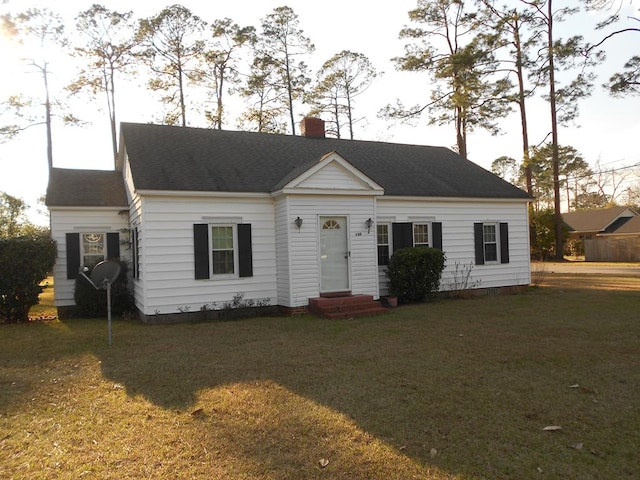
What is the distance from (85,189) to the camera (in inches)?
549

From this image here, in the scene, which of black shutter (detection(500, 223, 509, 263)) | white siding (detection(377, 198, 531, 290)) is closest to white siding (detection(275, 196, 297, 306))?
white siding (detection(377, 198, 531, 290))

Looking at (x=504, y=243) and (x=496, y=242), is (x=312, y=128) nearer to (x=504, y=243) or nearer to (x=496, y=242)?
(x=496, y=242)

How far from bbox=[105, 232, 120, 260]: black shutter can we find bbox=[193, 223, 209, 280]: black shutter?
11.1ft

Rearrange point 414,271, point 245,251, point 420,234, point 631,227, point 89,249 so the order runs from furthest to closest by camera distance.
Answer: point 631,227 → point 420,234 → point 89,249 → point 414,271 → point 245,251

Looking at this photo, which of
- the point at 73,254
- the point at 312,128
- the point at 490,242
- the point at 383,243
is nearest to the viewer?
the point at 73,254

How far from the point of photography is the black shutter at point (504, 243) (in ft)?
51.6

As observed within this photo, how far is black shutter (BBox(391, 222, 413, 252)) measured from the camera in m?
13.9

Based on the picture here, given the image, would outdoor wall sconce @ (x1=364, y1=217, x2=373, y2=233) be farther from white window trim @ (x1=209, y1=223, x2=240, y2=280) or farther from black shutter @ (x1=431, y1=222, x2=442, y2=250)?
white window trim @ (x1=209, y1=223, x2=240, y2=280)

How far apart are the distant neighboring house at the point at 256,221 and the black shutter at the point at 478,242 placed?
36 millimetres

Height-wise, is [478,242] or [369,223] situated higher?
[369,223]

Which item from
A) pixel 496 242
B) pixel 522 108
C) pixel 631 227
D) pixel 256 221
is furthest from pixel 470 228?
pixel 631 227

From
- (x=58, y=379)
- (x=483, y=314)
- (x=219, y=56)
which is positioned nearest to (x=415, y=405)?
(x=58, y=379)

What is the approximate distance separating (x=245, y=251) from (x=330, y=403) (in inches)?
285

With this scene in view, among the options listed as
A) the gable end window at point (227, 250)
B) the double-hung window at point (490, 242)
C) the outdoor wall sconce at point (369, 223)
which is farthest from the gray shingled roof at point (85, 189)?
the double-hung window at point (490, 242)
